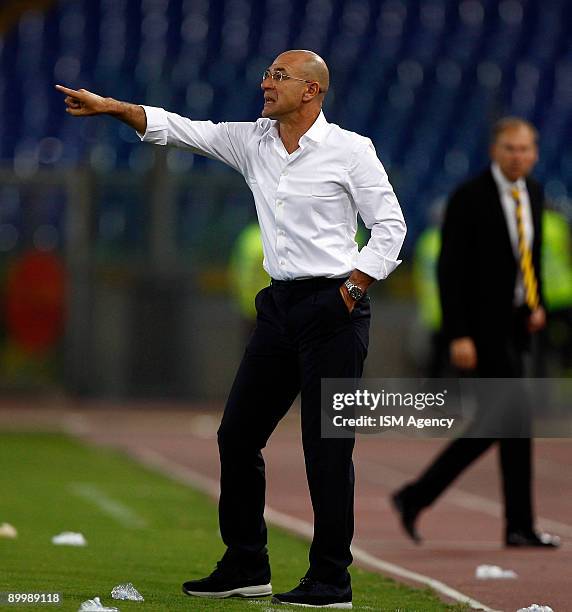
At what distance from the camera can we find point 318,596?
5.75 metres

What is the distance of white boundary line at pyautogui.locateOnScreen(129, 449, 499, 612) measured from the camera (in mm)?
6535

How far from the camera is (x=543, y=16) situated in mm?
23797

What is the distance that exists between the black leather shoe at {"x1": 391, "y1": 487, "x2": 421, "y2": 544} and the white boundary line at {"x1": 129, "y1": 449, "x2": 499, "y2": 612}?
0.34m

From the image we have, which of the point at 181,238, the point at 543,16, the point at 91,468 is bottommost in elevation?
the point at 91,468

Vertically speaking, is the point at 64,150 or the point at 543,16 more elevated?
the point at 543,16

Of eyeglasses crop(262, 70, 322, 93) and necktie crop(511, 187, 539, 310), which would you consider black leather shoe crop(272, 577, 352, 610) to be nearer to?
eyeglasses crop(262, 70, 322, 93)

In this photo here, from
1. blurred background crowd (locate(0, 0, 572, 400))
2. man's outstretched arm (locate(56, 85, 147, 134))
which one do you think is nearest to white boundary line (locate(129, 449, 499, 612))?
man's outstretched arm (locate(56, 85, 147, 134))

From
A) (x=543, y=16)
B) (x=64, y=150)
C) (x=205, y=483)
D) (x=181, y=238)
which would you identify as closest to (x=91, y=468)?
(x=205, y=483)

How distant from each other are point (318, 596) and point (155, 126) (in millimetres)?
1762

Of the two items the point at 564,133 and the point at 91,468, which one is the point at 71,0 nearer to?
the point at 564,133

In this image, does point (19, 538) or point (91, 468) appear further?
point (91, 468)

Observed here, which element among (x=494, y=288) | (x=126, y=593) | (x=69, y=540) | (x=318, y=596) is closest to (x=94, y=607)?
(x=126, y=593)

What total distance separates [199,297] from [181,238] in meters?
0.83

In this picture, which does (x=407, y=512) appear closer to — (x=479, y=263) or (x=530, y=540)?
(x=530, y=540)
